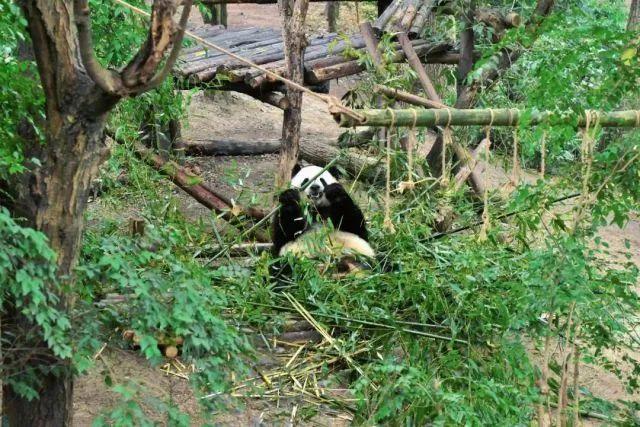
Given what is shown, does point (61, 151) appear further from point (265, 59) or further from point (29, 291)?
point (265, 59)

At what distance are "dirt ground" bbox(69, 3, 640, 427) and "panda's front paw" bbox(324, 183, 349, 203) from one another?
476 millimetres

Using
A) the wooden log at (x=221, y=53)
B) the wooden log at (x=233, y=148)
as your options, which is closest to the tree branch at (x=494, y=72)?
the wooden log at (x=221, y=53)

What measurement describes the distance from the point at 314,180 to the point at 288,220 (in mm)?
382

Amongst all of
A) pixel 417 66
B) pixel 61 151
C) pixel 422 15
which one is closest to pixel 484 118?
pixel 61 151

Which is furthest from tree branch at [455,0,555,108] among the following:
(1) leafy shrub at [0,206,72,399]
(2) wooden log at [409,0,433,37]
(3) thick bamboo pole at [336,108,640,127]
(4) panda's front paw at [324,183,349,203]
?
(1) leafy shrub at [0,206,72,399]

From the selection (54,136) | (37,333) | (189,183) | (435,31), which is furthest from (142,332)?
(435,31)

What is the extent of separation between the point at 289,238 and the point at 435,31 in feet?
10.9

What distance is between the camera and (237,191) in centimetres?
799

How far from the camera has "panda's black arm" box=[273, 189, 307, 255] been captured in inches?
209

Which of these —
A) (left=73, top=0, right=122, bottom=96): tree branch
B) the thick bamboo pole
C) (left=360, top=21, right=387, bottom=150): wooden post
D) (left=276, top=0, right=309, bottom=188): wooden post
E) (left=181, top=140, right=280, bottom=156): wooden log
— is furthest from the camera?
(left=181, top=140, right=280, bottom=156): wooden log

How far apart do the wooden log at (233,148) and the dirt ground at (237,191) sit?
12 cm

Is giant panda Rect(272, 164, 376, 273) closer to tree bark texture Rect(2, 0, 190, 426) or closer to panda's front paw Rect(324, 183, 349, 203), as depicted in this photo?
panda's front paw Rect(324, 183, 349, 203)

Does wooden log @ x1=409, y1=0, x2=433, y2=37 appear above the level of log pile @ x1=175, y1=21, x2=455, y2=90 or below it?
above

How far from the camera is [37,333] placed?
2830 mm
